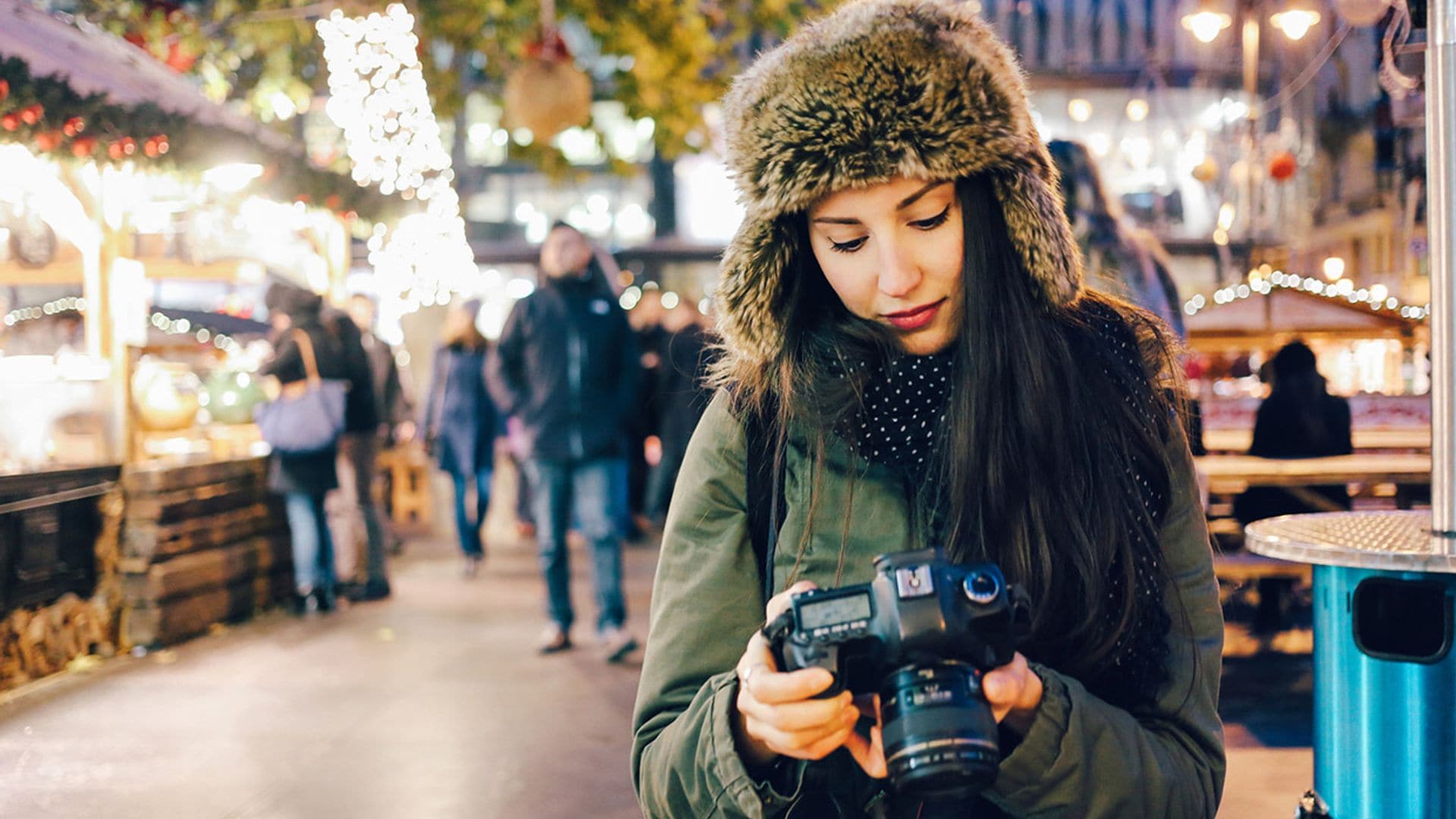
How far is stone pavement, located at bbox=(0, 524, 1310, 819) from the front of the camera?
14.4ft

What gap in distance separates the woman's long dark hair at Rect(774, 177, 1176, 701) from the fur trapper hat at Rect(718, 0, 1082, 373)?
0.05m

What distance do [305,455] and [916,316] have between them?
697cm

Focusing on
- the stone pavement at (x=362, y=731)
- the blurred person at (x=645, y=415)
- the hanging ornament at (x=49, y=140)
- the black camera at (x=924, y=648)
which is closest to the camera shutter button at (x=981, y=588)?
the black camera at (x=924, y=648)

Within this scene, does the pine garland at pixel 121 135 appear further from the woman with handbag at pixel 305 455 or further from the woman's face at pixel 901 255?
the woman's face at pixel 901 255

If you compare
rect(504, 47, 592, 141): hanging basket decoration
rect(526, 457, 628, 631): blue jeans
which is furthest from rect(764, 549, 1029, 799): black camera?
rect(504, 47, 592, 141): hanging basket decoration

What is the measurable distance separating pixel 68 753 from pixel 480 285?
21278 mm

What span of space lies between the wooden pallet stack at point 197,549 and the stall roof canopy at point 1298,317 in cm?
655

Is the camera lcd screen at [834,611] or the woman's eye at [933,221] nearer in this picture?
the camera lcd screen at [834,611]

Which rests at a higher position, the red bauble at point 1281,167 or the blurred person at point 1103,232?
the red bauble at point 1281,167

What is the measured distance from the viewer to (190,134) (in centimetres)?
677

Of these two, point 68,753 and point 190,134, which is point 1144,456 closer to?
point 68,753

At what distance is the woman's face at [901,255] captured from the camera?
1540mm

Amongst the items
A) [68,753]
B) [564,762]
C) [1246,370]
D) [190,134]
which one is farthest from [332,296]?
[1246,370]

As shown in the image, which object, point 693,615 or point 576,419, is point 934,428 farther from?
point 576,419
